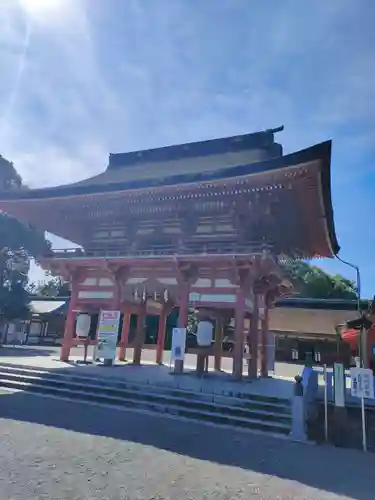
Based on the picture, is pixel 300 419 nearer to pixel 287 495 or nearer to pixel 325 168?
pixel 287 495

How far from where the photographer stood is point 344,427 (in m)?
7.52

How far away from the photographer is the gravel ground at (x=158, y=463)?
4137mm

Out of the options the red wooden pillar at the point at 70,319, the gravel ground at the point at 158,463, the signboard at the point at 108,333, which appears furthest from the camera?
the red wooden pillar at the point at 70,319

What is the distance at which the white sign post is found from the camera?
6.85 meters

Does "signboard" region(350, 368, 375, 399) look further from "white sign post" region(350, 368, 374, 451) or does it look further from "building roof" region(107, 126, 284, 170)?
"building roof" region(107, 126, 284, 170)

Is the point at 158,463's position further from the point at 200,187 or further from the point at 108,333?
the point at 200,187

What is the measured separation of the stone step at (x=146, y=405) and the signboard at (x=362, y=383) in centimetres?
148

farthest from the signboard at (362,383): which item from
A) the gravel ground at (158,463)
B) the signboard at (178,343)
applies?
the signboard at (178,343)

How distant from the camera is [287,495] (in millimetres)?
4273

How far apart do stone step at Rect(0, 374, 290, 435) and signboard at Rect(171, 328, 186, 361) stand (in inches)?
95.5

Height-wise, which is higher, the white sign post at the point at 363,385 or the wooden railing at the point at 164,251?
the wooden railing at the point at 164,251

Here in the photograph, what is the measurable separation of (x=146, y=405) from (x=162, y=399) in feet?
1.27

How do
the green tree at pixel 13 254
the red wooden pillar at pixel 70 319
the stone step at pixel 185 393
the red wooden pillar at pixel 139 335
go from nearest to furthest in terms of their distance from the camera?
the stone step at pixel 185 393
the red wooden pillar at pixel 70 319
the red wooden pillar at pixel 139 335
the green tree at pixel 13 254

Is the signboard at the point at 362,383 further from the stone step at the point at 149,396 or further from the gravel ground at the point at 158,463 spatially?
the stone step at the point at 149,396
